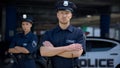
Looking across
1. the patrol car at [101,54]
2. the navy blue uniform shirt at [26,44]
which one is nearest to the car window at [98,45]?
the patrol car at [101,54]

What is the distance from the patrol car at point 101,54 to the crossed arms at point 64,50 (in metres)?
7.36

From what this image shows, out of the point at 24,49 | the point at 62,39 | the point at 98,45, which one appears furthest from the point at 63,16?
the point at 98,45

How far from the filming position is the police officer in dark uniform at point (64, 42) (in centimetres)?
413

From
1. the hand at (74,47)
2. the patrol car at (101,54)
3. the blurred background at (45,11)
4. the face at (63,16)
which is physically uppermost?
the face at (63,16)

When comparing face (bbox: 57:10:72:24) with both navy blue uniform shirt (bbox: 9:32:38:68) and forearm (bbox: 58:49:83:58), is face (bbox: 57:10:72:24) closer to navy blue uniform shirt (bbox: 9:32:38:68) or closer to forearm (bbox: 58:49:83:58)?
forearm (bbox: 58:49:83:58)

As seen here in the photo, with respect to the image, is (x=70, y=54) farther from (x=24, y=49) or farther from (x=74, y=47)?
(x=24, y=49)

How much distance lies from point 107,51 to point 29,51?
5898mm

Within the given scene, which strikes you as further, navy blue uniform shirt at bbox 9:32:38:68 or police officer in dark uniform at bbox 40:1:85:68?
navy blue uniform shirt at bbox 9:32:38:68

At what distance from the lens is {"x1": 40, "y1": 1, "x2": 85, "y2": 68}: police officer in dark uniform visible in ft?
13.5

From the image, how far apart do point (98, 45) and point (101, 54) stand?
0.36 metres

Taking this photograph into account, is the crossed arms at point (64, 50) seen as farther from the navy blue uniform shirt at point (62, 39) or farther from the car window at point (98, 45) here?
the car window at point (98, 45)

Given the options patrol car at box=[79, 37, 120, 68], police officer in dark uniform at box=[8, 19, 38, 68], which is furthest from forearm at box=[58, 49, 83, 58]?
patrol car at box=[79, 37, 120, 68]

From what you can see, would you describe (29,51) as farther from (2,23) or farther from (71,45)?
(2,23)

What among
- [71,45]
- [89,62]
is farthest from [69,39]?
[89,62]
